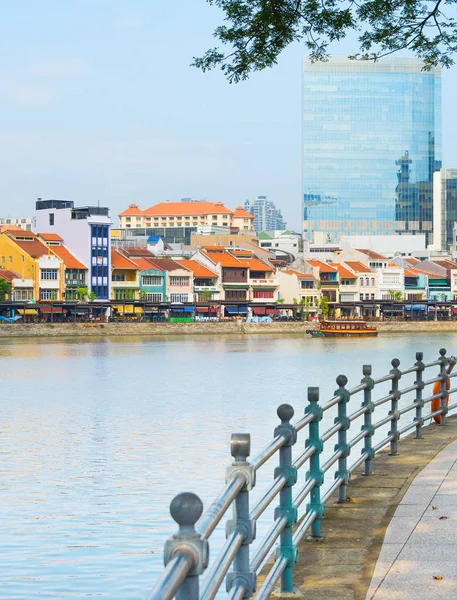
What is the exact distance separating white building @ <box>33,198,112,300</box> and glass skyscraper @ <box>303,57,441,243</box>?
319 ft

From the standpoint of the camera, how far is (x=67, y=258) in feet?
314

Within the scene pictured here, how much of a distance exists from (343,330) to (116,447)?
78103 millimetres

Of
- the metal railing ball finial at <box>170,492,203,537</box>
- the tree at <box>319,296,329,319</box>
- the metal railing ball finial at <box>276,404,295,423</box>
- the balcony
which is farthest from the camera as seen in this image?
the tree at <box>319,296,329,319</box>

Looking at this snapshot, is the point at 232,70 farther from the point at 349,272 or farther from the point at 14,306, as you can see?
the point at 349,272

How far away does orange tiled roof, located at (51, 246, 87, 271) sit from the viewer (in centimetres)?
9493

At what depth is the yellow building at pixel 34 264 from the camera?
304 feet

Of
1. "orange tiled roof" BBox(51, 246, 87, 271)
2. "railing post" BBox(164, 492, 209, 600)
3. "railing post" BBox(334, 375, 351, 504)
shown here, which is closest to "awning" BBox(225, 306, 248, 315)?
"orange tiled roof" BBox(51, 246, 87, 271)

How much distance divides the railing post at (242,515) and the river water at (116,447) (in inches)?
258

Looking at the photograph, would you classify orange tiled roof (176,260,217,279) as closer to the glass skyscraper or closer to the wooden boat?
the wooden boat

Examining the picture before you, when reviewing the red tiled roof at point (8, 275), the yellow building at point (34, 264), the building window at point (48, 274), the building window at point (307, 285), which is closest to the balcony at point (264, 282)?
the building window at point (307, 285)

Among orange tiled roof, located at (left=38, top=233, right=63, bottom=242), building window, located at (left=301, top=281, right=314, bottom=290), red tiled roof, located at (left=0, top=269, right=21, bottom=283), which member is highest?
orange tiled roof, located at (left=38, top=233, right=63, bottom=242)

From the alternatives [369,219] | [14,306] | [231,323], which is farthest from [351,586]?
[369,219]

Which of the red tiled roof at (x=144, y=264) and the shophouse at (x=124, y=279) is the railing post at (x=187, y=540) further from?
the red tiled roof at (x=144, y=264)

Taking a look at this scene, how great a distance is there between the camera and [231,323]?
101812 mm
